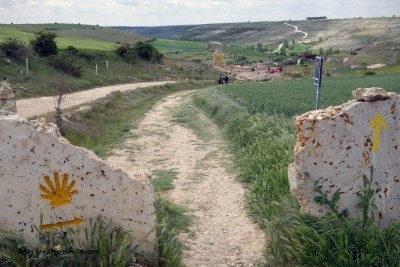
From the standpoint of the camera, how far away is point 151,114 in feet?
66.6

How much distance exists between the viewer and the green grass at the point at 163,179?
28.1ft

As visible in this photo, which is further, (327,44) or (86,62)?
(327,44)

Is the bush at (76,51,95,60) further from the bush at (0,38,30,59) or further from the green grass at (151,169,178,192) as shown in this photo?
the green grass at (151,169,178,192)

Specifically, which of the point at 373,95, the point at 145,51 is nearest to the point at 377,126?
the point at 373,95

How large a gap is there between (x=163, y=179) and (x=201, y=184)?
32.7 inches

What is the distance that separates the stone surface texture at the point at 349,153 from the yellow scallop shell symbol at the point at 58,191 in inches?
104

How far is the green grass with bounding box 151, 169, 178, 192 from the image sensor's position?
8.55 m

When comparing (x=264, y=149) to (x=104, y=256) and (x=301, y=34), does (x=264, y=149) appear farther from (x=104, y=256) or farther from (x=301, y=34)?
(x=301, y=34)

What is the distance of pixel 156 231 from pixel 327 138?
2288mm

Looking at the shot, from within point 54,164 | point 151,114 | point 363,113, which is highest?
point 363,113

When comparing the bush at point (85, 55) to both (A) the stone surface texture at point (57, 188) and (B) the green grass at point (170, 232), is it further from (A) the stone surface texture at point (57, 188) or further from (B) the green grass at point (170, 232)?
(A) the stone surface texture at point (57, 188)

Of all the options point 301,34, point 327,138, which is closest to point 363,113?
point 327,138

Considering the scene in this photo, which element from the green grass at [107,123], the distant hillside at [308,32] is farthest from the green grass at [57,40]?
the distant hillside at [308,32]

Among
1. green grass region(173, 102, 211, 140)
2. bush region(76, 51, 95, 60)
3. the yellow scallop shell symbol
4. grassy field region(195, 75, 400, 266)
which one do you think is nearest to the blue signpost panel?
grassy field region(195, 75, 400, 266)
